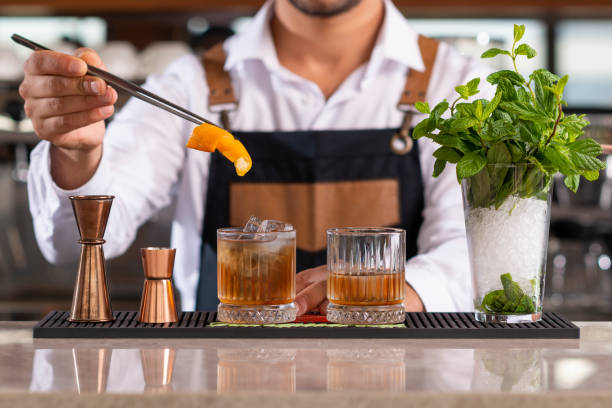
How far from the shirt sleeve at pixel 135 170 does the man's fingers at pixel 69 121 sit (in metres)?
0.32

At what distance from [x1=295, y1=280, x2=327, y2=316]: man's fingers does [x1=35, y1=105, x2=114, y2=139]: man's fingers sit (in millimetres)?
446

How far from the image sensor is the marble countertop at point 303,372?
73 cm

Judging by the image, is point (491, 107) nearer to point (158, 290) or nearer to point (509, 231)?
point (509, 231)

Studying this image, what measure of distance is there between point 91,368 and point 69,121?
0.58 metres

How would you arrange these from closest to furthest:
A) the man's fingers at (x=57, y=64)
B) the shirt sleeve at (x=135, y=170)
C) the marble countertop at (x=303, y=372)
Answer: the marble countertop at (x=303, y=372) < the man's fingers at (x=57, y=64) < the shirt sleeve at (x=135, y=170)

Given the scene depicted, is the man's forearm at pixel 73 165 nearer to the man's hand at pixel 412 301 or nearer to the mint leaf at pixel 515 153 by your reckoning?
the man's hand at pixel 412 301

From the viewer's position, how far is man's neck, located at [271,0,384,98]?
1971 millimetres

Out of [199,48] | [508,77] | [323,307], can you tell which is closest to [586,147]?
[508,77]

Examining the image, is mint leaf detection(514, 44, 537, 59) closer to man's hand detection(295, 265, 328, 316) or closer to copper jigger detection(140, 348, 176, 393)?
man's hand detection(295, 265, 328, 316)

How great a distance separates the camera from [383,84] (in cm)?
196

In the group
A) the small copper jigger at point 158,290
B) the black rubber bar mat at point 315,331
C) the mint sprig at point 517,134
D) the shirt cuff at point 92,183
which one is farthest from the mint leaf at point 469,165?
the shirt cuff at point 92,183

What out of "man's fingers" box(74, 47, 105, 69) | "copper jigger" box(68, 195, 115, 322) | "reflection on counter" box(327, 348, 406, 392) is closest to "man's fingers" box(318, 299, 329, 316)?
"reflection on counter" box(327, 348, 406, 392)

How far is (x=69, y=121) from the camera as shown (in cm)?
128

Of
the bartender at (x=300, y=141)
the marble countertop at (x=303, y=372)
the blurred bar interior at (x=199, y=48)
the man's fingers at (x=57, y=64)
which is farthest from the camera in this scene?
the blurred bar interior at (x=199, y=48)
